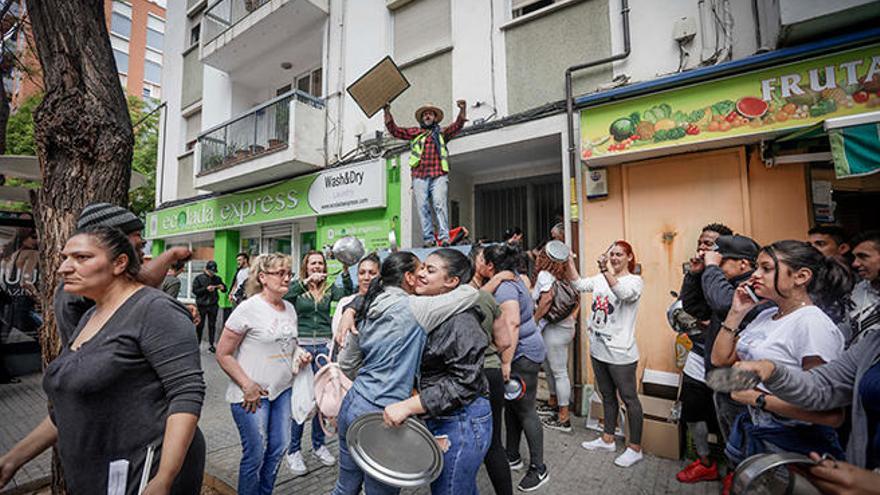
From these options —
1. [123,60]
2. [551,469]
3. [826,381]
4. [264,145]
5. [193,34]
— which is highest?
[123,60]

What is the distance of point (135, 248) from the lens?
78.1 inches

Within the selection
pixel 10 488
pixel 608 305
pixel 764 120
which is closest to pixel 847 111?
pixel 764 120

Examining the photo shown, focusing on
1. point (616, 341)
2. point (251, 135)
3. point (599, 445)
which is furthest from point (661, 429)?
point (251, 135)

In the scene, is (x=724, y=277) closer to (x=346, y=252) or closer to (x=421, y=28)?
(x=346, y=252)

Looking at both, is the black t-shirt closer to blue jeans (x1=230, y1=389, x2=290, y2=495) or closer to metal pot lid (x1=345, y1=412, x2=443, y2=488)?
blue jeans (x1=230, y1=389, x2=290, y2=495)

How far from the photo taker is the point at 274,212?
923 centimetres

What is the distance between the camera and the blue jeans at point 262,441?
2544 mm

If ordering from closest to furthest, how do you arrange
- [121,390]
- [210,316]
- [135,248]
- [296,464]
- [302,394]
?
[121,390], [135,248], [302,394], [296,464], [210,316]

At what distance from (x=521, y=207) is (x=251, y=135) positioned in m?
6.61

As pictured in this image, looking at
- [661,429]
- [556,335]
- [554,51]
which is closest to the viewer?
[661,429]

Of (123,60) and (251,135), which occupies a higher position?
(123,60)

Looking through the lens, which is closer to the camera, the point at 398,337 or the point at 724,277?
the point at 398,337

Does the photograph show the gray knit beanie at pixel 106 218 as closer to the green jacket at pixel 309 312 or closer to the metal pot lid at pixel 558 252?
the green jacket at pixel 309 312

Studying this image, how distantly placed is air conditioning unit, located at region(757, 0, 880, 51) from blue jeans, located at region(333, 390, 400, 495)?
5.12 m
